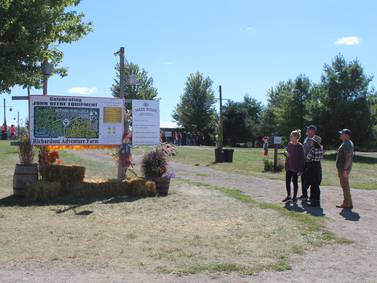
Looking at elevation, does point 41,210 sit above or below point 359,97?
below

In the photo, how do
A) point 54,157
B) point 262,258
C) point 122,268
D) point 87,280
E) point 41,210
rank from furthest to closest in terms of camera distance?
1. point 54,157
2. point 41,210
3. point 262,258
4. point 122,268
5. point 87,280

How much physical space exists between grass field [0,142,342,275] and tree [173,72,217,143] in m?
66.9

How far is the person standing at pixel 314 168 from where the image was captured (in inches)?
478

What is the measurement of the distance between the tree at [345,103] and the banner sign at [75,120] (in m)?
33.4

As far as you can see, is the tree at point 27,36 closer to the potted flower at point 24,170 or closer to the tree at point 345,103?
the potted flower at point 24,170

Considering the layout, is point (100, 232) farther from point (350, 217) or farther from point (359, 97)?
point (359, 97)

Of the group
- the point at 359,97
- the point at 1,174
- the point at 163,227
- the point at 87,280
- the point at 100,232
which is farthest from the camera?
the point at 359,97

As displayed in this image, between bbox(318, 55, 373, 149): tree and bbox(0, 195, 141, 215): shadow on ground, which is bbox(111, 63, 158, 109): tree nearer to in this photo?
bbox(318, 55, 373, 149): tree

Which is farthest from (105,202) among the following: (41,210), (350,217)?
(350,217)

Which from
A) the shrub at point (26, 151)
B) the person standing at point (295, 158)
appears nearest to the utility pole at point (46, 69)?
the shrub at point (26, 151)

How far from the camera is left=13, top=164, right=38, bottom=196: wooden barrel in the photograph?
12.3 m

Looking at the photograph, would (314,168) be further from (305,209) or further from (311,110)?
(311,110)

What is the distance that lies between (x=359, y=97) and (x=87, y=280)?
1671 inches

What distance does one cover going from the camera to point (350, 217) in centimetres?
1084
